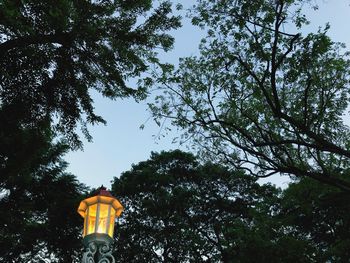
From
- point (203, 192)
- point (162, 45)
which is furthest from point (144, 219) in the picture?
point (162, 45)

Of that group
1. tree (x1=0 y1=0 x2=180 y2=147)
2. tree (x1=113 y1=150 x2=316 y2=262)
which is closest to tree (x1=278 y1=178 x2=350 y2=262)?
tree (x1=113 y1=150 x2=316 y2=262)

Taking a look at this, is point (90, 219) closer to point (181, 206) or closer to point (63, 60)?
point (63, 60)

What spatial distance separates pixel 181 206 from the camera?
78.4 feet

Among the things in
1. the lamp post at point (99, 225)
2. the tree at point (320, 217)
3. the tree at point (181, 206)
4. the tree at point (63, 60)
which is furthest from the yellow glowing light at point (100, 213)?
the tree at point (181, 206)

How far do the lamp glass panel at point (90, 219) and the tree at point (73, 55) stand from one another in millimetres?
2930

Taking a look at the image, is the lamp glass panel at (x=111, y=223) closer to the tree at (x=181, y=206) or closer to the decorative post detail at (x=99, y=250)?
the decorative post detail at (x=99, y=250)

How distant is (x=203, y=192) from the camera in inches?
977

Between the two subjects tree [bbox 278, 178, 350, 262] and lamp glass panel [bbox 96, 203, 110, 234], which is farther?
tree [bbox 278, 178, 350, 262]

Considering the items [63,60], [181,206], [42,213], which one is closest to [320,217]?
[181,206]

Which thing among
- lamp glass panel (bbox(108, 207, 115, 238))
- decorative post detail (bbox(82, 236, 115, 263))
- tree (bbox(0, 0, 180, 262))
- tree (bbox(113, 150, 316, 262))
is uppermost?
tree (bbox(113, 150, 316, 262))

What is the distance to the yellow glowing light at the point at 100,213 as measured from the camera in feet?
18.2

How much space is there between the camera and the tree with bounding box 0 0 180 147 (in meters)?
7.29

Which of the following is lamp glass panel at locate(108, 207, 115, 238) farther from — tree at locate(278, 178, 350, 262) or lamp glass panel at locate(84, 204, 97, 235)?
tree at locate(278, 178, 350, 262)

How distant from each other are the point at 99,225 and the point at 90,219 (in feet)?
0.67
